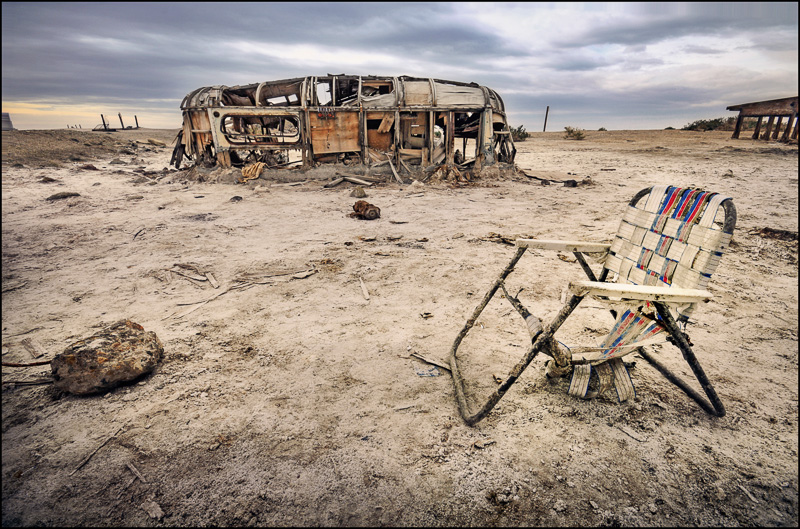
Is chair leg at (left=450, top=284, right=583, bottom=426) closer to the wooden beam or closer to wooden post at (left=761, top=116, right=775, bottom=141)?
the wooden beam

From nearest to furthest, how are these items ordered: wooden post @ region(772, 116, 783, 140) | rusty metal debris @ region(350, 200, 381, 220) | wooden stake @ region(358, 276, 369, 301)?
1. wooden stake @ region(358, 276, 369, 301)
2. rusty metal debris @ region(350, 200, 381, 220)
3. wooden post @ region(772, 116, 783, 140)

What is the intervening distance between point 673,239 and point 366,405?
2.41m

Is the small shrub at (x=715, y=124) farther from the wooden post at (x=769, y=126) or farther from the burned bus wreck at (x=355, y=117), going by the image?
the burned bus wreck at (x=355, y=117)

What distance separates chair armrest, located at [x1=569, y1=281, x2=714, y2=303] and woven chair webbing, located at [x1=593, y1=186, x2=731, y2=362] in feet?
0.63

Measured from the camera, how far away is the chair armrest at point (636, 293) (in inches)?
72.2

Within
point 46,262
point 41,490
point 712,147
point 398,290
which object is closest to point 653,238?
point 398,290

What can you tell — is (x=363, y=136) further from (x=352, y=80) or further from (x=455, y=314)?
(x=455, y=314)

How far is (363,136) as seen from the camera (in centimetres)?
1263

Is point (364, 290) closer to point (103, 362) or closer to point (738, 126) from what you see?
point (103, 362)

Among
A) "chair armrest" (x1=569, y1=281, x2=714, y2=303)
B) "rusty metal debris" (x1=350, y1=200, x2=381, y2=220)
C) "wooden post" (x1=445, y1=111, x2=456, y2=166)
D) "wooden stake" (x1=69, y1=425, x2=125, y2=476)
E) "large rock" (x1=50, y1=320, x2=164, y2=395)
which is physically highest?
"wooden post" (x1=445, y1=111, x2=456, y2=166)

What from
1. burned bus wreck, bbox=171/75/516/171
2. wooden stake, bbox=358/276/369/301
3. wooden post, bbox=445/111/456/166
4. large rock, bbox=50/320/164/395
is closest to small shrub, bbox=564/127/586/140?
burned bus wreck, bbox=171/75/516/171

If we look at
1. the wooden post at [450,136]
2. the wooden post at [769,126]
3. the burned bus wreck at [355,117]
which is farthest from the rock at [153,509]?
the wooden post at [769,126]

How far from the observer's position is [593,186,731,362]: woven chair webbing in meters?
2.17

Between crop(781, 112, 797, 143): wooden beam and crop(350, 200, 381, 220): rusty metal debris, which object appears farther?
crop(781, 112, 797, 143): wooden beam
